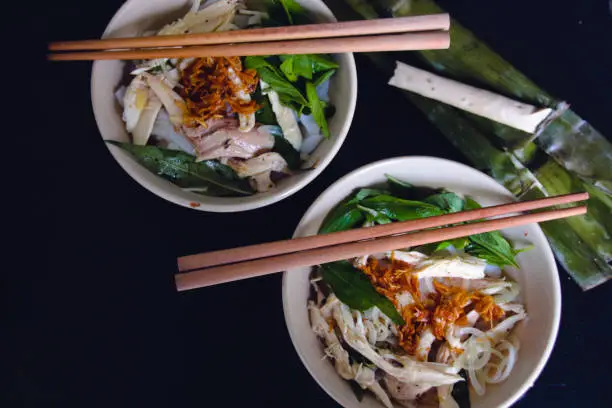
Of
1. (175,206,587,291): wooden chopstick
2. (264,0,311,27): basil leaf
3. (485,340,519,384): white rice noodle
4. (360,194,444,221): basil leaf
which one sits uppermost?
(264,0,311,27): basil leaf

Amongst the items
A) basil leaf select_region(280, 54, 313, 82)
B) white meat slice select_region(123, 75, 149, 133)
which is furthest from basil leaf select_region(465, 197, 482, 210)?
white meat slice select_region(123, 75, 149, 133)

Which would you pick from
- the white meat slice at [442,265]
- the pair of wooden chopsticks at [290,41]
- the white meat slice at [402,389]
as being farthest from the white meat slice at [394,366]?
the pair of wooden chopsticks at [290,41]

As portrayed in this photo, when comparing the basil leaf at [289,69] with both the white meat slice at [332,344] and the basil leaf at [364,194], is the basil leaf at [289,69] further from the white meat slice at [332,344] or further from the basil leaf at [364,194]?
the white meat slice at [332,344]

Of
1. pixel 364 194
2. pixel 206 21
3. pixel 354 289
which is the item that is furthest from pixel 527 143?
pixel 206 21

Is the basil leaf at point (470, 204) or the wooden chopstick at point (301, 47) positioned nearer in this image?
the wooden chopstick at point (301, 47)

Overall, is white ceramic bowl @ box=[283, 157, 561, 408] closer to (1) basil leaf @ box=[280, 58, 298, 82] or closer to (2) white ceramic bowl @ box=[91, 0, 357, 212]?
(2) white ceramic bowl @ box=[91, 0, 357, 212]

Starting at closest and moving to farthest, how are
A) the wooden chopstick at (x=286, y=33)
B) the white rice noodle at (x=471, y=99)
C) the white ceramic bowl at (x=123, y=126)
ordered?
the wooden chopstick at (x=286, y=33) → the white ceramic bowl at (x=123, y=126) → the white rice noodle at (x=471, y=99)

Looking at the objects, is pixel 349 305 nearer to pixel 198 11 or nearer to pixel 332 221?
pixel 332 221

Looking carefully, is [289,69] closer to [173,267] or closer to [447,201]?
[447,201]
